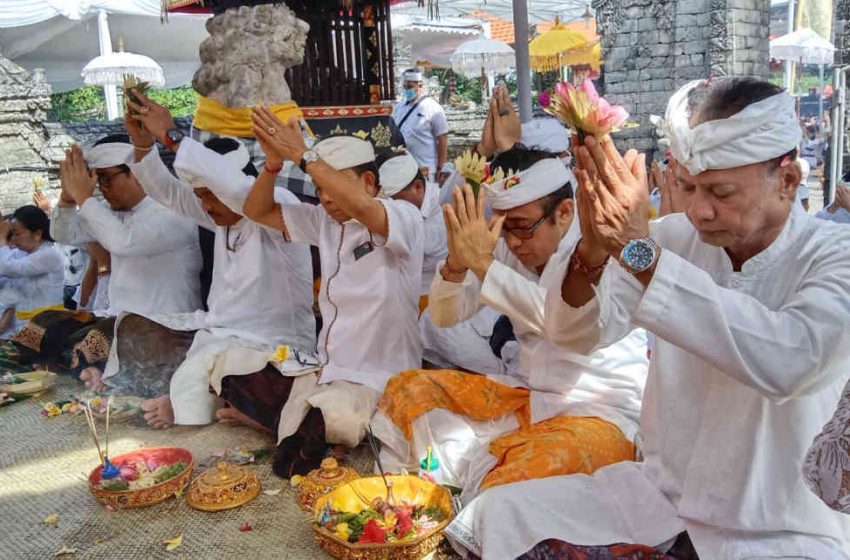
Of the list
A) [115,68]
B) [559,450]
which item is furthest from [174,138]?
[115,68]

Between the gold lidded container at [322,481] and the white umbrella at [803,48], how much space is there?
14.9 meters

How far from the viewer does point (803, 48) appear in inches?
601

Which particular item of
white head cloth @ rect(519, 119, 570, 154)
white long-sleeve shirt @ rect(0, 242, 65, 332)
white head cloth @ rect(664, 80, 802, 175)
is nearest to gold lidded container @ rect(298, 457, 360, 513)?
white head cloth @ rect(664, 80, 802, 175)

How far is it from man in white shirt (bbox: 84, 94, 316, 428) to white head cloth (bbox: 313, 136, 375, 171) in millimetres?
511

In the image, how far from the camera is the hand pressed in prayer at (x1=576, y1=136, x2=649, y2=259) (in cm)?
184

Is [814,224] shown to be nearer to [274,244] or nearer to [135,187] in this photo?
[274,244]

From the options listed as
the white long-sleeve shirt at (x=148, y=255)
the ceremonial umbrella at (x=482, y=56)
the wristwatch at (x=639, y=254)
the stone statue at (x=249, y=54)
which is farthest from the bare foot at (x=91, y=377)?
the ceremonial umbrella at (x=482, y=56)

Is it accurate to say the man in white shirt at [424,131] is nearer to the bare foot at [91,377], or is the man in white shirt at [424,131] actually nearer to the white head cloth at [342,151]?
the bare foot at [91,377]

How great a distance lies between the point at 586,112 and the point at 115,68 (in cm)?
1266

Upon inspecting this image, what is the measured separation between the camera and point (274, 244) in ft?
13.8

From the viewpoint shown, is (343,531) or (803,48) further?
(803,48)

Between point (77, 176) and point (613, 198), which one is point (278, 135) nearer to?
point (77, 176)

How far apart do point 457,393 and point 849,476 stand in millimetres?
1973

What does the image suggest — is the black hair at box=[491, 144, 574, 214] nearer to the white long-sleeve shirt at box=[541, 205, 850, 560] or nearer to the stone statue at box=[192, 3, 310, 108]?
the white long-sleeve shirt at box=[541, 205, 850, 560]
